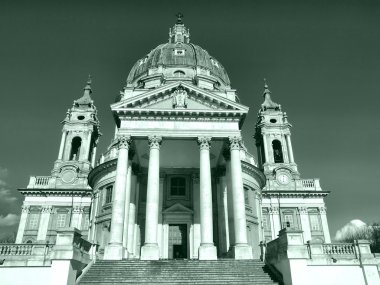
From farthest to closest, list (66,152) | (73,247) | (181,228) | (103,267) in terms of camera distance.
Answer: (66,152) < (181,228) < (103,267) < (73,247)

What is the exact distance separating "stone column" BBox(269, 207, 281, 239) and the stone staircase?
20895mm

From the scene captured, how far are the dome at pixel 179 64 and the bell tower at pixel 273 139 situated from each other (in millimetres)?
7702

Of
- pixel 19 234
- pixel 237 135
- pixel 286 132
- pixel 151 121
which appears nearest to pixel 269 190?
pixel 286 132

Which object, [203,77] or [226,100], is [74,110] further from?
[226,100]

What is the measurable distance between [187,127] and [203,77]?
19.1 m

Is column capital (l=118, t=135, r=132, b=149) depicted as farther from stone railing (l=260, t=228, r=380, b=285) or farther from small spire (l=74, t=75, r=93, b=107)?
small spire (l=74, t=75, r=93, b=107)

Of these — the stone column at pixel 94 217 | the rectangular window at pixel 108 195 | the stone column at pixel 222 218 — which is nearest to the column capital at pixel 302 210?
the stone column at pixel 222 218

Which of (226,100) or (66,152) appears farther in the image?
(66,152)

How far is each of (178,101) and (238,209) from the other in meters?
8.81

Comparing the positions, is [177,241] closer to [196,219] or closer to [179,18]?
[196,219]

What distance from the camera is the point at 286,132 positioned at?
4628 centimetres

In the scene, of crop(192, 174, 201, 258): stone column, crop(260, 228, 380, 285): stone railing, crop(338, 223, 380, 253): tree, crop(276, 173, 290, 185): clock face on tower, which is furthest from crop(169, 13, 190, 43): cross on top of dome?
crop(338, 223, 380, 253): tree

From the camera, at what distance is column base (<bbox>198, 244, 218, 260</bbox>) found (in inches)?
760

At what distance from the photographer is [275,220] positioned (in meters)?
38.5
